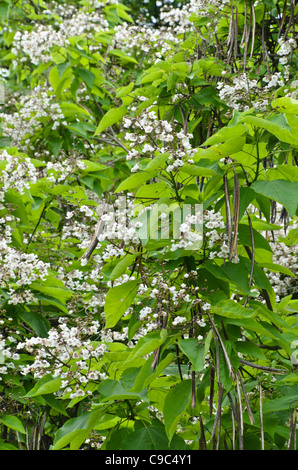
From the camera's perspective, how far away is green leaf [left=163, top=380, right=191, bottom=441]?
1.21 metres

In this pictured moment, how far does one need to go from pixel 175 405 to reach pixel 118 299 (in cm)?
29

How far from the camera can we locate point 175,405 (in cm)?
125

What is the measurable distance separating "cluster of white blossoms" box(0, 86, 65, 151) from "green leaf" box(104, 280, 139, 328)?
182cm

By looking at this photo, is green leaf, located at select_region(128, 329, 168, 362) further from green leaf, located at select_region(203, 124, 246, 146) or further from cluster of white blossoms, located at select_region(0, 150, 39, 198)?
cluster of white blossoms, located at select_region(0, 150, 39, 198)

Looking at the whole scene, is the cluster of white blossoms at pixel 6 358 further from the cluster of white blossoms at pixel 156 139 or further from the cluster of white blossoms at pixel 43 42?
the cluster of white blossoms at pixel 43 42

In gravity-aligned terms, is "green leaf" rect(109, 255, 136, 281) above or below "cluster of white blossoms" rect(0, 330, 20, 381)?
above

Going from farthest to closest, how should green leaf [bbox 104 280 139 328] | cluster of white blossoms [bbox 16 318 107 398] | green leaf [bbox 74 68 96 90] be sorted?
green leaf [bbox 74 68 96 90]
cluster of white blossoms [bbox 16 318 107 398]
green leaf [bbox 104 280 139 328]

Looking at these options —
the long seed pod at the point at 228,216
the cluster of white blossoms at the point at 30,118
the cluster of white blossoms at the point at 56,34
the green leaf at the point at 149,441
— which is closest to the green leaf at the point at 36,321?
the green leaf at the point at 149,441

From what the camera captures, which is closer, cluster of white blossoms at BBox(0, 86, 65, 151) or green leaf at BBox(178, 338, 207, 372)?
green leaf at BBox(178, 338, 207, 372)

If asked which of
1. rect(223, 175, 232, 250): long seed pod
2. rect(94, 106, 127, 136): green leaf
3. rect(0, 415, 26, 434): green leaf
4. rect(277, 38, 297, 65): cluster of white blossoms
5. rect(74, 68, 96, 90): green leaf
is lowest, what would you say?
rect(0, 415, 26, 434): green leaf

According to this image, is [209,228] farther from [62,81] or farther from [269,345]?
[62,81]

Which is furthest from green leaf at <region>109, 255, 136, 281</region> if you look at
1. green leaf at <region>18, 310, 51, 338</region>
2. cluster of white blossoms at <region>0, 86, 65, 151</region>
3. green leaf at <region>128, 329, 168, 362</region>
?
cluster of white blossoms at <region>0, 86, 65, 151</region>

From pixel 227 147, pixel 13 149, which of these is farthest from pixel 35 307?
pixel 227 147

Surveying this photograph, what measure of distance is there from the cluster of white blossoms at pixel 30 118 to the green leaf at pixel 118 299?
1.82m
